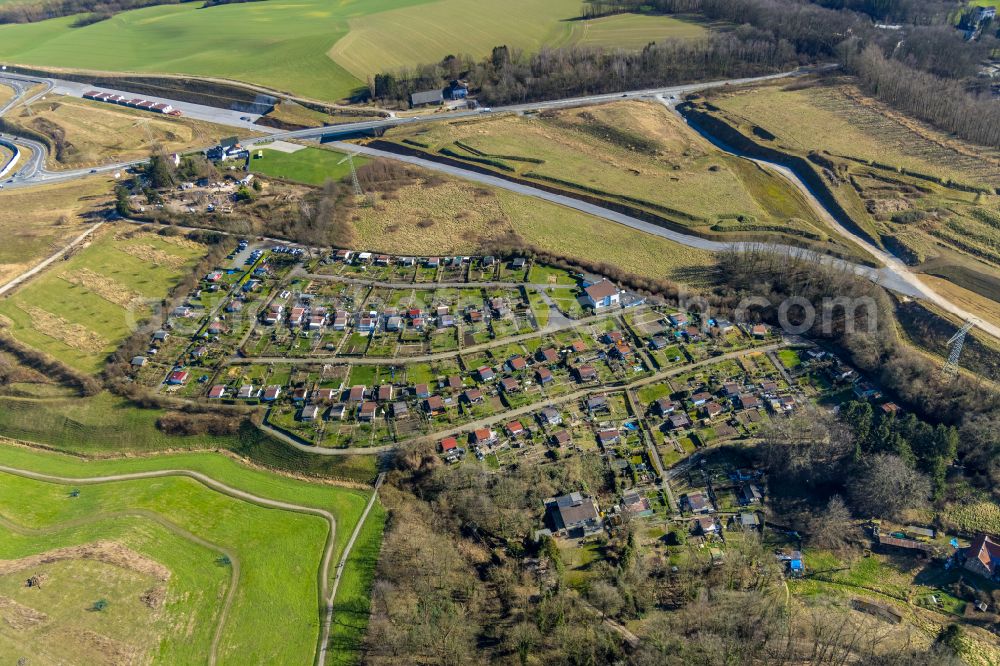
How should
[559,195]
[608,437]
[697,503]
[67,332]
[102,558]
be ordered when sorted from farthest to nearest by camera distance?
[559,195]
[67,332]
[608,437]
[697,503]
[102,558]

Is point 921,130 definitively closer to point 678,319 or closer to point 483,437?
point 678,319

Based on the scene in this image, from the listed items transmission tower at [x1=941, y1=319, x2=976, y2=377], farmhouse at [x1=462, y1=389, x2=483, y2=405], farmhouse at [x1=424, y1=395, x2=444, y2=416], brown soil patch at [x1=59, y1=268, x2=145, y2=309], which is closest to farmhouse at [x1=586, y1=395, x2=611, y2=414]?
farmhouse at [x1=462, y1=389, x2=483, y2=405]

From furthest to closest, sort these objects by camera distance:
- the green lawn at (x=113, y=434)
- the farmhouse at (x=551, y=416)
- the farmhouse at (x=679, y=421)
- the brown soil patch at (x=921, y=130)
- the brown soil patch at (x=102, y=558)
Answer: the brown soil patch at (x=921, y=130) < the farmhouse at (x=551, y=416) < the farmhouse at (x=679, y=421) < the green lawn at (x=113, y=434) < the brown soil patch at (x=102, y=558)

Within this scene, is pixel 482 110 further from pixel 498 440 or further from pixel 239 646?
pixel 239 646

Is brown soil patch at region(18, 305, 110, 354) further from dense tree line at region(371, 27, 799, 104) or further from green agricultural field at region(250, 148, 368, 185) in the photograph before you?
dense tree line at region(371, 27, 799, 104)

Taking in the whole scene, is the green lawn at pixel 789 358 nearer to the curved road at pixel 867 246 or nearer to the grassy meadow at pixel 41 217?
the curved road at pixel 867 246

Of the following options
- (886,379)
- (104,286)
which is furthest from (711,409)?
(104,286)

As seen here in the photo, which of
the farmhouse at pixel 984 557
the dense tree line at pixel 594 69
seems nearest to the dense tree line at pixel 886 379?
the farmhouse at pixel 984 557
